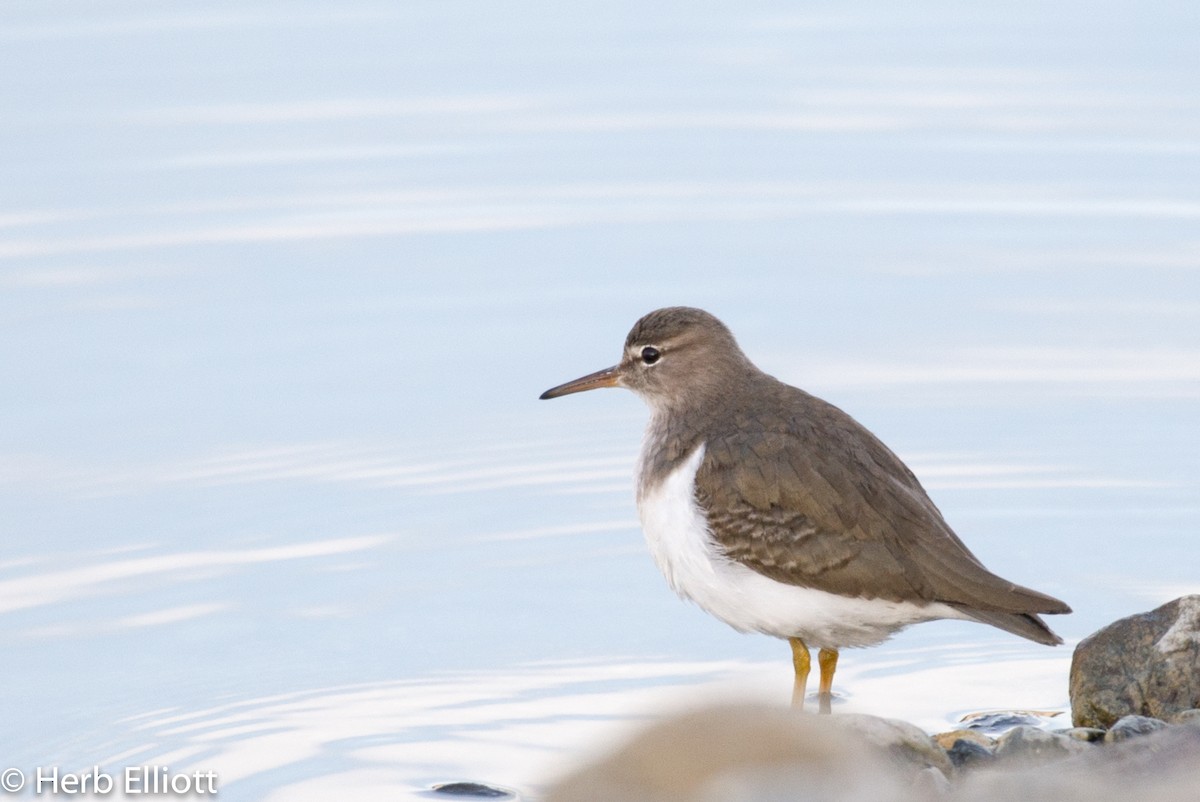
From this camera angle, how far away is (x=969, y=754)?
8.09 meters

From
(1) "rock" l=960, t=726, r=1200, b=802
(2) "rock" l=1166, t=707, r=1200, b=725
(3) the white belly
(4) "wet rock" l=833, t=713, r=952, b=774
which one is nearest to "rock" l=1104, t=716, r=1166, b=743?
(2) "rock" l=1166, t=707, r=1200, b=725

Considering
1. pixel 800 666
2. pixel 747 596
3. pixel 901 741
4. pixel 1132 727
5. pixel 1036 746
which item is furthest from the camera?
pixel 800 666

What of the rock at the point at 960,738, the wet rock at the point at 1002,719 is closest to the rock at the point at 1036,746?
the rock at the point at 960,738

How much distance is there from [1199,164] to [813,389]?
4.61 meters

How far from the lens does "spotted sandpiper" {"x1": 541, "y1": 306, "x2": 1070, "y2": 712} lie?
27.7 ft

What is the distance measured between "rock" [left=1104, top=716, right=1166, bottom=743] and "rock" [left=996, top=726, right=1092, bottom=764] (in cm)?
19

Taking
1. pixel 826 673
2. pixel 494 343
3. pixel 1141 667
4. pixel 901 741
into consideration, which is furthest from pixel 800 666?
pixel 494 343

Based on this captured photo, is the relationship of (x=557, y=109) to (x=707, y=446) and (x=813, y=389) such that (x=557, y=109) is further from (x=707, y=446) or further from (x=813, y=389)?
(x=707, y=446)

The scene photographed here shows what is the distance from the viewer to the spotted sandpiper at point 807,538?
332 inches

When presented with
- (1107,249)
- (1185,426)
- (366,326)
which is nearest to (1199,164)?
(1107,249)

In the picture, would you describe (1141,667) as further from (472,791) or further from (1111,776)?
(472,791)

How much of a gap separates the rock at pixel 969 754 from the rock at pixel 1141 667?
754 millimetres

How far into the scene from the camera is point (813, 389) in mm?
12695

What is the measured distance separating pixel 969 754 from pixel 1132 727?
0.65 metres
